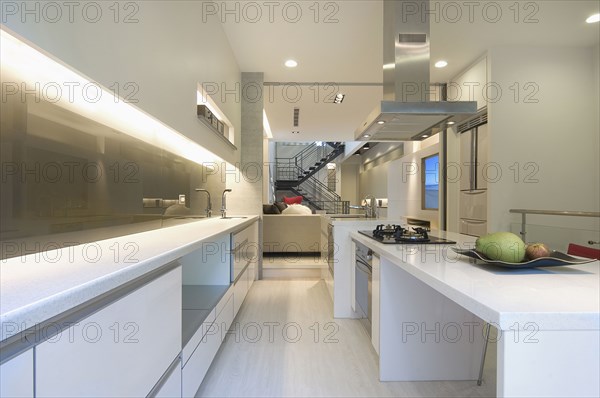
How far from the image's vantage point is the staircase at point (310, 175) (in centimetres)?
1365

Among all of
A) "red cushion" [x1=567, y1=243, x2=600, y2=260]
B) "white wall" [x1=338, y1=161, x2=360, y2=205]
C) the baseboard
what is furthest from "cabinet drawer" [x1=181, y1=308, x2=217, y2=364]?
"white wall" [x1=338, y1=161, x2=360, y2=205]

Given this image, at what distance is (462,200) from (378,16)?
255cm

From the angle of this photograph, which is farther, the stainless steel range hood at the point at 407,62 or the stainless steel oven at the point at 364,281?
the stainless steel range hood at the point at 407,62

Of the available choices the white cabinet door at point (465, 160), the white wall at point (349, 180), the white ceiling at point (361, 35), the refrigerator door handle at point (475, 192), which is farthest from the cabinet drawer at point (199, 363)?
the white wall at point (349, 180)

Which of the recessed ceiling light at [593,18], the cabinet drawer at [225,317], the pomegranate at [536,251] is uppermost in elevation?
the recessed ceiling light at [593,18]

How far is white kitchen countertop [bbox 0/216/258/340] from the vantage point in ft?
1.83

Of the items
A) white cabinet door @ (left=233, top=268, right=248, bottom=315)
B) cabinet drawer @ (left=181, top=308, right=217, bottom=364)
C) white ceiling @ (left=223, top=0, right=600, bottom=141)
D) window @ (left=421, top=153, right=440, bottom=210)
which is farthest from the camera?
window @ (left=421, top=153, right=440, bottom=210)

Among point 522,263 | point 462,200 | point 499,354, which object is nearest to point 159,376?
point 499,354

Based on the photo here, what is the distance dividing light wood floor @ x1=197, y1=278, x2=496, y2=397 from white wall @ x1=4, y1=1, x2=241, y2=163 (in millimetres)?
1535

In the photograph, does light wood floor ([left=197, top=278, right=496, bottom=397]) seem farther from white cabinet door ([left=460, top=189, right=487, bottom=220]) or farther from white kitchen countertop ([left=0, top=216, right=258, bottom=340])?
white cabinet door ([left=460, top=189, right=487, bottom=220])

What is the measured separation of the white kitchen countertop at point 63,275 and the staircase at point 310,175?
12.1 meters

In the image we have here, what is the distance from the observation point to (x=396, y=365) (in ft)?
6.07

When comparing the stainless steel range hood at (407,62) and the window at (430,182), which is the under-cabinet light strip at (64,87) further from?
the window at (430,182)

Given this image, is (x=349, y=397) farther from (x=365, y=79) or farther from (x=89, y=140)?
(x=365, y=79)
